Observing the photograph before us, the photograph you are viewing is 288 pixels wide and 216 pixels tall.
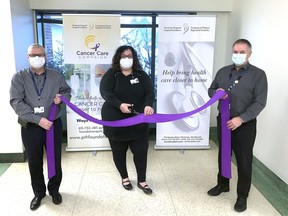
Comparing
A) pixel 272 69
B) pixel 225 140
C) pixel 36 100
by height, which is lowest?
pixel 225 140

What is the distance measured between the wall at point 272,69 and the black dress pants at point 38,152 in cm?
239

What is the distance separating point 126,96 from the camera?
2.82 meters

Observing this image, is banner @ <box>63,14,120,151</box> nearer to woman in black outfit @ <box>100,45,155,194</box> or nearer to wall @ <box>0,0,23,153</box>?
wall @ <box>0,0,23,153</box>

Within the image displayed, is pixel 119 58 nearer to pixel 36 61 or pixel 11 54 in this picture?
Answer: pixel 36 61

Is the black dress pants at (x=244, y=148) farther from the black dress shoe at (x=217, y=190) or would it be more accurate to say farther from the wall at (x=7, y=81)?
the wall at (x=7, y=81)

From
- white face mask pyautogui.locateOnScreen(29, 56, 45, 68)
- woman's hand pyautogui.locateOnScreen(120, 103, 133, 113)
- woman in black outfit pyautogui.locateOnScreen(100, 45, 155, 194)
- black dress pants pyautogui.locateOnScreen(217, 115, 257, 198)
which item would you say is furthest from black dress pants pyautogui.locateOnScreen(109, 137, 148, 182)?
white face mask pyautogui.locateOnScreen(29, 56, 45, 68)

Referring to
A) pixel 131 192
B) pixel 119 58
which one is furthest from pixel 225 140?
pixel 119 58

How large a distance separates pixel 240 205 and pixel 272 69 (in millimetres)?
1593

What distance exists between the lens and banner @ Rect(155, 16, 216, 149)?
3.94 metres

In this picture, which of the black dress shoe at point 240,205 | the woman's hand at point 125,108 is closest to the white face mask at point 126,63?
the woman's hand at point 125,108

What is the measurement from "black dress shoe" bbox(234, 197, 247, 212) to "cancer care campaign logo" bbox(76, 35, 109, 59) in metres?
2.58

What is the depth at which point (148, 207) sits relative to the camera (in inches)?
108

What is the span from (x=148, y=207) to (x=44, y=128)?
4.14 ft

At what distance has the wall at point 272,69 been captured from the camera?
9.95ft
